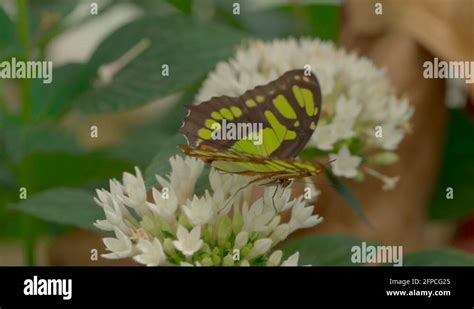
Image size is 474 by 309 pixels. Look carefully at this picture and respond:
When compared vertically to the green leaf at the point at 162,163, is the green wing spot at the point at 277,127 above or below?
above

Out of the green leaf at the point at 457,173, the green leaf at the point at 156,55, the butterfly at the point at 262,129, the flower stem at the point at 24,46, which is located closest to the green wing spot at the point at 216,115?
the butterfly at the point at 262,129

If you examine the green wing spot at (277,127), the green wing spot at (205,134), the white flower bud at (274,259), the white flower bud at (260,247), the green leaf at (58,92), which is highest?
the green leaf at (58,92)

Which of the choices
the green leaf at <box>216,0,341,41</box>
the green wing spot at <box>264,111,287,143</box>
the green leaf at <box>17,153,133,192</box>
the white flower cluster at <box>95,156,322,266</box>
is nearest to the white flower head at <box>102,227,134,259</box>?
the white flower cluster at <box>95,156,322,266</box>

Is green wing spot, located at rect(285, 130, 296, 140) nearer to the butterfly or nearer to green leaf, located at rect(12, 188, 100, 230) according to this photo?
the butterfly

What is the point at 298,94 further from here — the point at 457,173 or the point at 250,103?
the point at 457,173

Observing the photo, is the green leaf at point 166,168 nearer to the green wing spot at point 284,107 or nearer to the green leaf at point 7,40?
the green wing spot at point 284,107
